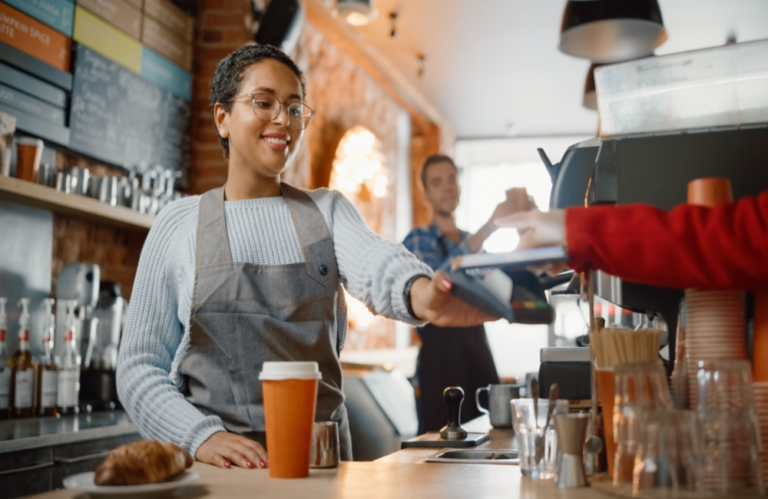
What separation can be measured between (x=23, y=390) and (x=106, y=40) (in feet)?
4.89

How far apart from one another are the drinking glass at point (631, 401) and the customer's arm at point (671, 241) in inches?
5.9

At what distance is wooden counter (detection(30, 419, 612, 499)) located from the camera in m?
0.92

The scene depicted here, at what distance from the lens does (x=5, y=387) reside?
2.28 meters

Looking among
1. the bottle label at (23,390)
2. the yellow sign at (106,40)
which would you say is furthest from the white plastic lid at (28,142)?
the bottle label at (23,390)

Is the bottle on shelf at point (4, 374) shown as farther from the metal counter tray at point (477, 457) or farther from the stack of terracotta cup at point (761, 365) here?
the stack of terracotta cup at point (761, 365)

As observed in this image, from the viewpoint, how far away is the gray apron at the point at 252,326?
1.43 m

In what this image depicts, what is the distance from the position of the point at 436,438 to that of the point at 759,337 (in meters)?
0.87

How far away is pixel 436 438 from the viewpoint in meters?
1.70

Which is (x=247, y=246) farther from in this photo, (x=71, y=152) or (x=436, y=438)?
(x=71, y=152)

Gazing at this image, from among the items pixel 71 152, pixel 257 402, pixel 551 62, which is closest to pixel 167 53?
pixel 71 152

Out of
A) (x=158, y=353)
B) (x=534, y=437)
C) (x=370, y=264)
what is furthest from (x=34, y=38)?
(x=534, y=437)

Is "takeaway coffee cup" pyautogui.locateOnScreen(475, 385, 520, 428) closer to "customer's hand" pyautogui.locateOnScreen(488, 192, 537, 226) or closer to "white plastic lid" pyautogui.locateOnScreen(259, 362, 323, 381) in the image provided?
"customer's hand" pyautogui.locateOnScreen(488, 192, 537, 226)

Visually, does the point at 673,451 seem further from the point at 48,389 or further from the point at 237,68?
the point at 48,389

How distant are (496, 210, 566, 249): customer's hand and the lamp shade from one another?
229 centimetres
